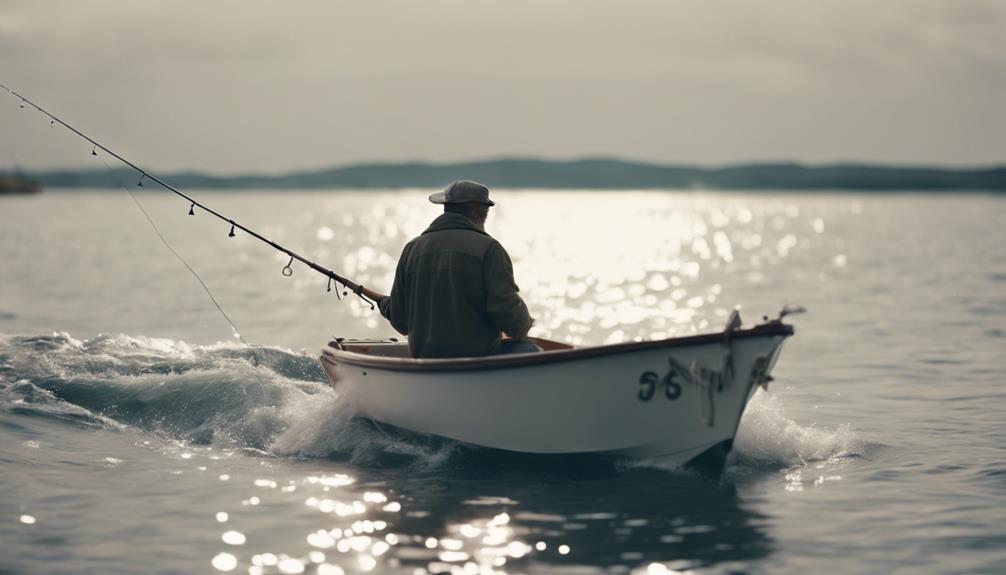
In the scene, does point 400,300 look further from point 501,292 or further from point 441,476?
point 441,476

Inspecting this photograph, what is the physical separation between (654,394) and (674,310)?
1864cm

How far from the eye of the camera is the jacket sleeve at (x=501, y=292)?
9.69 meters

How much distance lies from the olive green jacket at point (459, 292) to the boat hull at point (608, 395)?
37cm

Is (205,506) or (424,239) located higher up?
(424,239)

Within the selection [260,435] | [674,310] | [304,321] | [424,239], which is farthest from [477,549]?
[674,310]

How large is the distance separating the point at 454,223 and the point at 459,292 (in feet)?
1.82

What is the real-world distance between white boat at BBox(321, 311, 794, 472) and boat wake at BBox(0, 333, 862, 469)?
36 centimetres

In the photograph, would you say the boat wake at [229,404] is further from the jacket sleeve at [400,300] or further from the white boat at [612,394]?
the jacket sleeve at [400,300]

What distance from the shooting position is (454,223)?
9906 mm

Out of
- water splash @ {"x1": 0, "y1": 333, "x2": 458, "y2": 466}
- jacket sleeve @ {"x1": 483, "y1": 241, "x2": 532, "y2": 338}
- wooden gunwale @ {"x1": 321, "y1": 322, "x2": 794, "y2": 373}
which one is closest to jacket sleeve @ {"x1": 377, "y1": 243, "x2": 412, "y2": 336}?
wooden gunwale @ {"x1": 321, "y1": 322, "x2": 794, "y2": 373}

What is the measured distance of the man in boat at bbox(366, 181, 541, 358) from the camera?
9.73 meters

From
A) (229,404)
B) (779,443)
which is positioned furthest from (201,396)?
(779,443)

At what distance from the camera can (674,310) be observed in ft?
90.3

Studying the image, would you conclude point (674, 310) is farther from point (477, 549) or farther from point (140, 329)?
point (477, 549)
